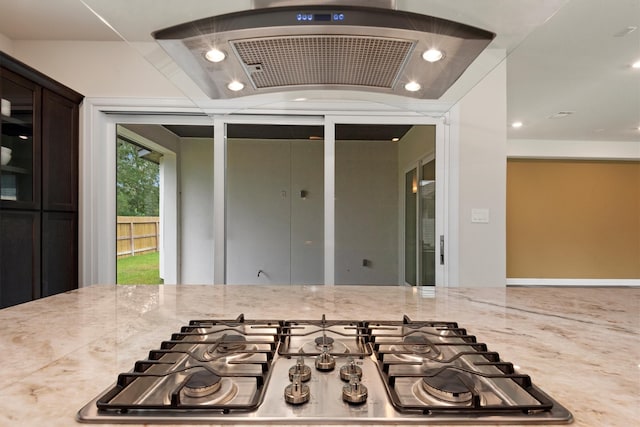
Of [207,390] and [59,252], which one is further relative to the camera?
[59,252]

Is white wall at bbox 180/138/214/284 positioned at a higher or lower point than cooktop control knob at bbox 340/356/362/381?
higher

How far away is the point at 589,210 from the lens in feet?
20.2

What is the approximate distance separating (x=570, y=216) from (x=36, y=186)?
7634 mm

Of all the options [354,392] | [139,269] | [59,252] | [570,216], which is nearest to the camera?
[354,392]

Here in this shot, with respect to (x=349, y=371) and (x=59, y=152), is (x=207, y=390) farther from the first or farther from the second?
(x=59, y=152)

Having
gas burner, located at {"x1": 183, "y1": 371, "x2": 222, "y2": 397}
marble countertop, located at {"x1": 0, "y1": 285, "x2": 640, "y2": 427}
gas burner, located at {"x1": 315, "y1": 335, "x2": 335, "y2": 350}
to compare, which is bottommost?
marble countertop, located at {"x1": 0, "y1": 285, "x2": 640, "y2": 427}

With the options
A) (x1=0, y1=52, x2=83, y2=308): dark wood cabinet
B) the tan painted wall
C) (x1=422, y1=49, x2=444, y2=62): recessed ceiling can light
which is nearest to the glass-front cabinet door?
(x1=0, y1=52, x2=83, y2=308): dark wood cabinet

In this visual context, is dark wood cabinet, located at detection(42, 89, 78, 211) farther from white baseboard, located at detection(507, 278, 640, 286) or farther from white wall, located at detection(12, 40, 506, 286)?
white baseboard, located at detection(507, 278, 640, 286)

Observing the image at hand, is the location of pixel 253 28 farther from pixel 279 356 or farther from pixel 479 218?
pixel 479 218

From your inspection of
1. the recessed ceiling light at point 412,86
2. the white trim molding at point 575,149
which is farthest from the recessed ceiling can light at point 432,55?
the white trim molding at point 575,149

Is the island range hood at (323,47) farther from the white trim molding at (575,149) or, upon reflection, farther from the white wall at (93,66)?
the white trim molding at (575,149)

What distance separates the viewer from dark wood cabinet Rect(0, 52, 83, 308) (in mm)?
1890

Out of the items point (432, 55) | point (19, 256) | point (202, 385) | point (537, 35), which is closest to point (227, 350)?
point (202, 385)

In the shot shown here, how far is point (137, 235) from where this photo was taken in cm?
274
